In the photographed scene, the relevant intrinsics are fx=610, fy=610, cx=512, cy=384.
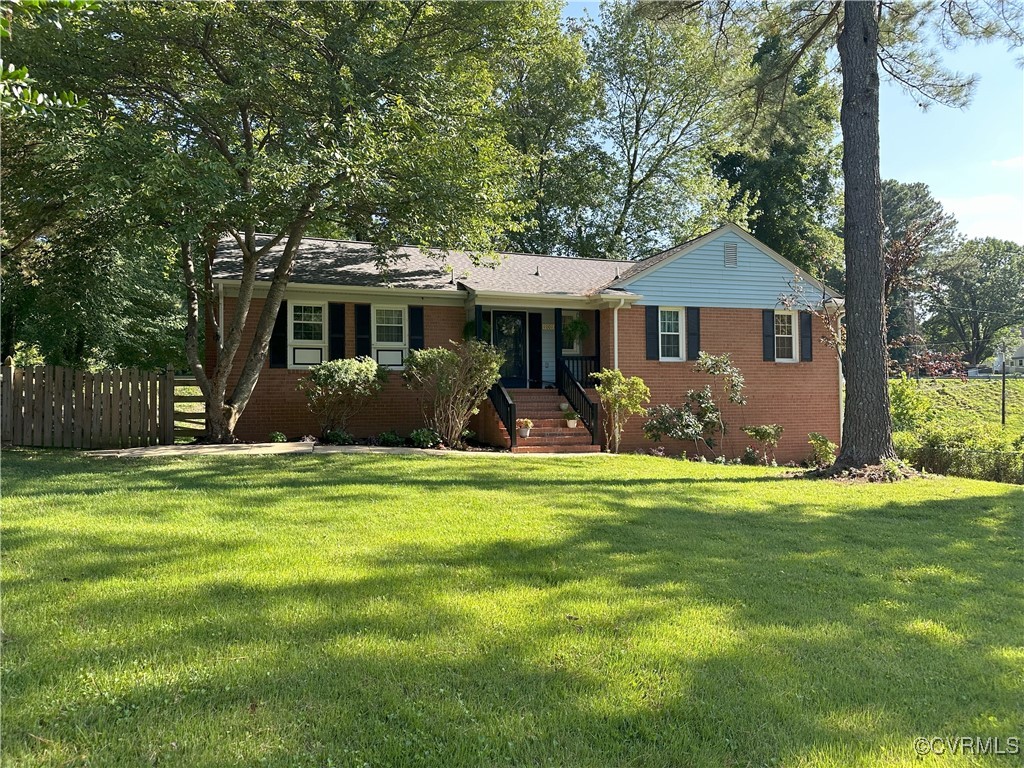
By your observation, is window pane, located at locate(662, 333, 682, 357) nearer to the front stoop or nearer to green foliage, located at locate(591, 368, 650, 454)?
green foliage, located at locate(591, 368, 650, 454)

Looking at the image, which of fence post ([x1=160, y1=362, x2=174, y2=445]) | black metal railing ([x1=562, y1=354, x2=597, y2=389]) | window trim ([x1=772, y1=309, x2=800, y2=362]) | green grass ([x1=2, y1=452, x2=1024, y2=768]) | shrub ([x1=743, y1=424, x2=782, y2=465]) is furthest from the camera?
window trim ([x1=772, y1=309, x2=800, y2=362])

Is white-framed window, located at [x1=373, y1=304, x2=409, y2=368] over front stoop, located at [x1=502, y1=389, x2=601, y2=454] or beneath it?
over

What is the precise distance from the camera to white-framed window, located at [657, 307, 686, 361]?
15352mm

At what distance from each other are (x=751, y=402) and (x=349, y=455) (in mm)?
10514

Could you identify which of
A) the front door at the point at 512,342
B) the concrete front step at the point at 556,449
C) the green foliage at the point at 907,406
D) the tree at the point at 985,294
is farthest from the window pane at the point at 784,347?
the tree at the point at 985,294

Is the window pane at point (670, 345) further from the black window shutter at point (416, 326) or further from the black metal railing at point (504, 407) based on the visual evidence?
the black window shutter at point (416, 326)

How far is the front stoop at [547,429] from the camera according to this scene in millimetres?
12875

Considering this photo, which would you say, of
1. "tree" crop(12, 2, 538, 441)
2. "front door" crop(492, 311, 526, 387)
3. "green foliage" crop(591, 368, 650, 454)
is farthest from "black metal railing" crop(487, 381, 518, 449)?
"tree" crop(12, 2, 538, 441)

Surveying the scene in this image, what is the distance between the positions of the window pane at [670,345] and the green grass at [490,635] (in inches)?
372

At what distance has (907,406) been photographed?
634 inches

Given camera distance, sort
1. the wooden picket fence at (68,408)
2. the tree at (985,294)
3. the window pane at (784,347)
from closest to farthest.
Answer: the wooden picket fence at (68,408), the window pane at (784,347), the tree at (985,294)

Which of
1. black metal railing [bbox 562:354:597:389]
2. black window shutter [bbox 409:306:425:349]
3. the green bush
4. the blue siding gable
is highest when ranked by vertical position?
the blue siding gable

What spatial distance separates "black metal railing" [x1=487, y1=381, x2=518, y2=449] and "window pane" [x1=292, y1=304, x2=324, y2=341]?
4152 millimetres

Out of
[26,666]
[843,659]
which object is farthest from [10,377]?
[843,659]
